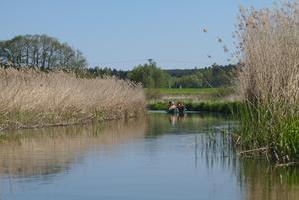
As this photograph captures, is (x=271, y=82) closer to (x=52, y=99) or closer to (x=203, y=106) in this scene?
(x=52, y=99)

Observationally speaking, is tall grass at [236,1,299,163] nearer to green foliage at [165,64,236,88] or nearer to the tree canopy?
green foliage at [165,64,236,88]

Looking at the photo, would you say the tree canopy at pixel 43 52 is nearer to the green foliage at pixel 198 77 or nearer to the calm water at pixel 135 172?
the green foliage at pixel 198 77

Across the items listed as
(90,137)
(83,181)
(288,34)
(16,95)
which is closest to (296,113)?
(288,34)

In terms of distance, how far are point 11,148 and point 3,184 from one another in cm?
681

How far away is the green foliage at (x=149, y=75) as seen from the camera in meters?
90.1

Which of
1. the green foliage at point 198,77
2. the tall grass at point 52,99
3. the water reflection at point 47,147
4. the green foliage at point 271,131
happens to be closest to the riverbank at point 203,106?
the green foliage at point 198,77

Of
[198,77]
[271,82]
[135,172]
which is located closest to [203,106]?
[198,77]

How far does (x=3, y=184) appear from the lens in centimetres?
1257

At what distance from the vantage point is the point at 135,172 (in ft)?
46.8

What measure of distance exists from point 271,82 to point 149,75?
249 ft

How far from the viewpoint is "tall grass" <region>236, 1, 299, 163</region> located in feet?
49.5

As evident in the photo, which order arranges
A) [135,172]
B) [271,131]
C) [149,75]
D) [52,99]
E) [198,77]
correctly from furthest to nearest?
[149,75]
[52,99]
[198,77]
[271,131]
[135,172]

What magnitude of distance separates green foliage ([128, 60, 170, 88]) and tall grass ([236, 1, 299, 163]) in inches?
2763

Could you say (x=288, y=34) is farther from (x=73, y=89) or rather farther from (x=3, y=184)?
(x=73, y=89)
